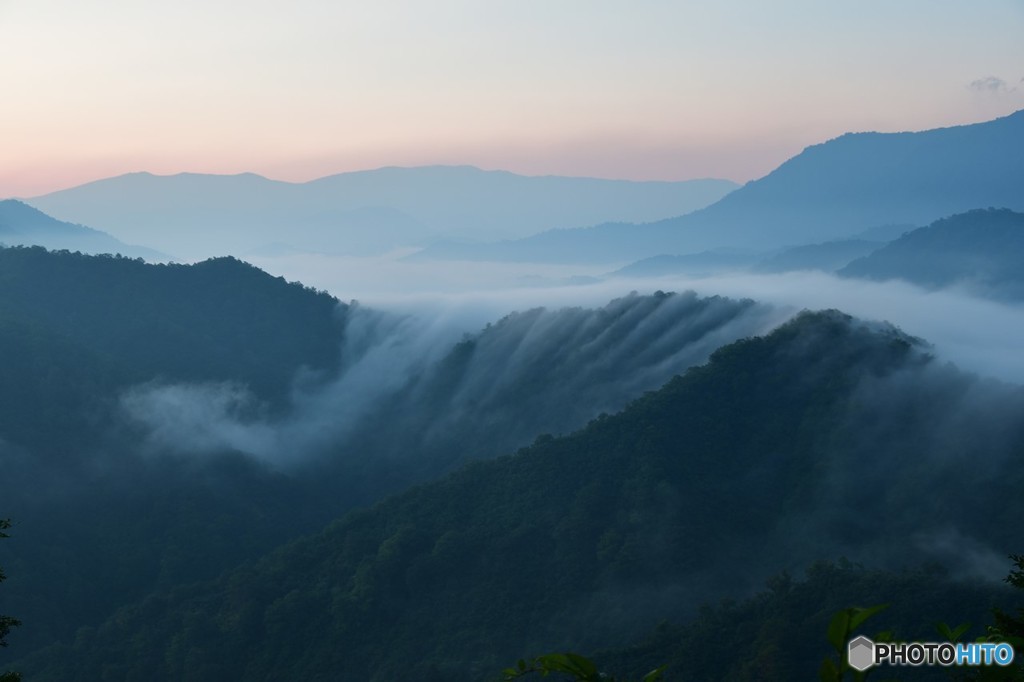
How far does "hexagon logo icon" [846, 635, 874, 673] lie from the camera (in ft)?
17.6

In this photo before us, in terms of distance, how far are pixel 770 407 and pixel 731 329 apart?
72.9ft

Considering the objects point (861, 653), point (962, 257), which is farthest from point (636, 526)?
point (962, 257)

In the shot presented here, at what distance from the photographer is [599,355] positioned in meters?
79.6

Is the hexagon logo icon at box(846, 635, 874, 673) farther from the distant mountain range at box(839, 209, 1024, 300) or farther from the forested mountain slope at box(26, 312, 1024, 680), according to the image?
the distant mountain range at box(839, 209, 1024, 300)

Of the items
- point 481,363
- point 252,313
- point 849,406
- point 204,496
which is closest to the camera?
point 849,406

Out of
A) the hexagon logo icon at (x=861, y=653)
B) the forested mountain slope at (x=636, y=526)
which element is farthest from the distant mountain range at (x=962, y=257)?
the hexagon logo icon at (x=861, y=653)

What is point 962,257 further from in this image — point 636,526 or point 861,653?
point 861,653

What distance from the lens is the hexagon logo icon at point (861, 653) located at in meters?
5.37

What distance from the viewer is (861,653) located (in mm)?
5516

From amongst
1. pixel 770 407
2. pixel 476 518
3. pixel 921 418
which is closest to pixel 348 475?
pixel 476 518

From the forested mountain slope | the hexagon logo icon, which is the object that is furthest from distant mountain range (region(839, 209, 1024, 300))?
the hexagon logo icon

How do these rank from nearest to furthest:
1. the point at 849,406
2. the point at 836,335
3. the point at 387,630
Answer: the point at 387,630 < the point at 849,406 < the point at 836,335

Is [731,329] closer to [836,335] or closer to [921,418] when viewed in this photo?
[836,335]

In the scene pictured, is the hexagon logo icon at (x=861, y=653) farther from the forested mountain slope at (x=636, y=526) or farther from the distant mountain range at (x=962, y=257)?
the distant mountain range at (x=962, y=257)
